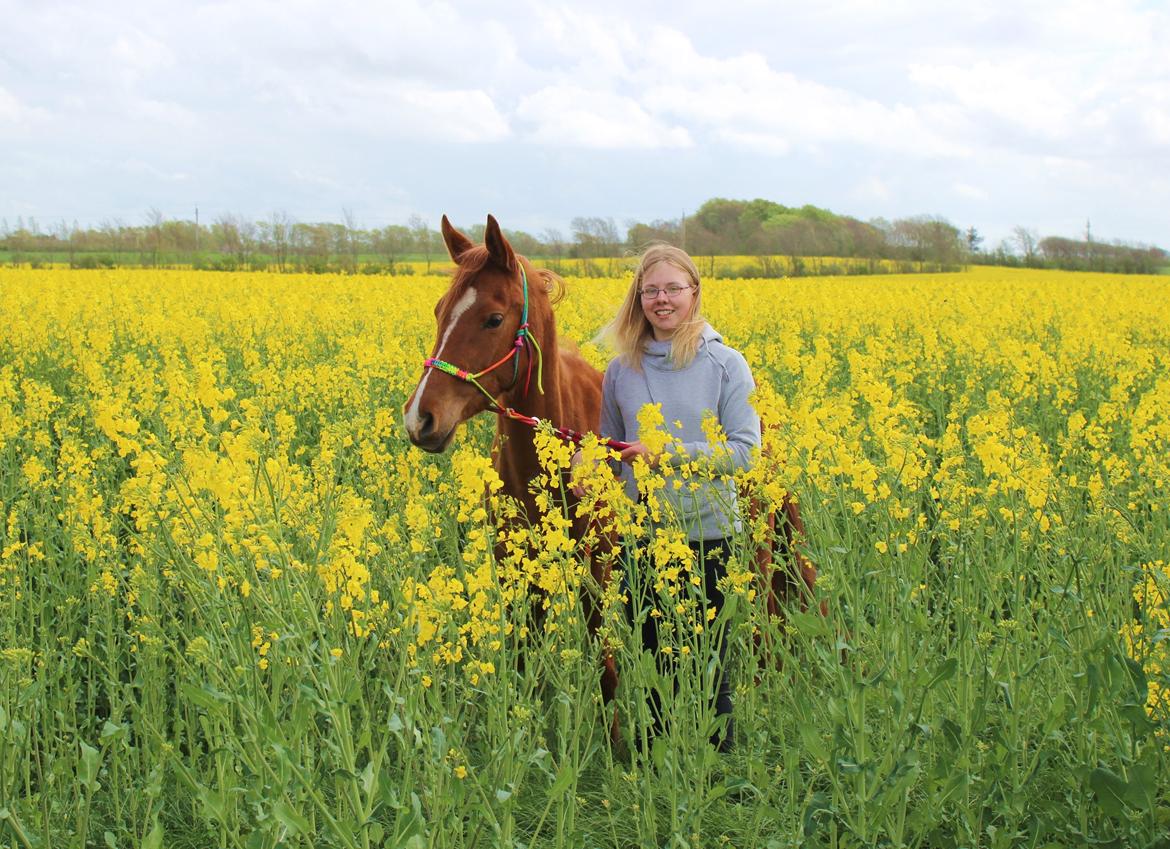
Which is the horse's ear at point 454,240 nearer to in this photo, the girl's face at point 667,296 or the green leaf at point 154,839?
the girl's face at point 667,296

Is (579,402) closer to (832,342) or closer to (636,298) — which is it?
(636,298)

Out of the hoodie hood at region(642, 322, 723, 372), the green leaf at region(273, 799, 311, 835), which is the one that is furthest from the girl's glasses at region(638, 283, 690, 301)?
the green leaf at region(273, 799, 311, 835)

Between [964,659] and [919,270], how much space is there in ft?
117

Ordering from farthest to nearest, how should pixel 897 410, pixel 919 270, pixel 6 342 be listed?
pixel 919 270
pixel 6 342
pixel 897 410

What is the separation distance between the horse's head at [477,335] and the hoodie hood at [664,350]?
1.75ft

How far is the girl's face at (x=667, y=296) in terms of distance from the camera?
3893mm

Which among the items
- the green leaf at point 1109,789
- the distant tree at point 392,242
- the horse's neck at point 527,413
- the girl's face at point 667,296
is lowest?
the green leaf at point 1109,789

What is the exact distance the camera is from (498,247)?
3795mm

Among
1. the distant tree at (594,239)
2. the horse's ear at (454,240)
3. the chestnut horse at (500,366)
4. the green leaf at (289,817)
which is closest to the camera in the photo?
the green leaf at (289,817)

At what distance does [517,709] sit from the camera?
2260 millimetres

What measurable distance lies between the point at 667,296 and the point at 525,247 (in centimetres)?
2529

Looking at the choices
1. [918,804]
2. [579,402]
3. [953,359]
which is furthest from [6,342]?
[918,804]

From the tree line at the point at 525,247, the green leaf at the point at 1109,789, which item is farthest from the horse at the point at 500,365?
the tree line at the point at 525,247

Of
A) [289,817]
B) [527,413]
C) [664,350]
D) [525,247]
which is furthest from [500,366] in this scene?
[525,247]
